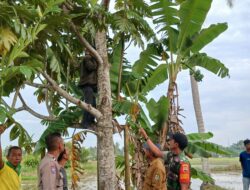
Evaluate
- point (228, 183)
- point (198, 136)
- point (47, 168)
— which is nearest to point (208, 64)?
point (198, 136)

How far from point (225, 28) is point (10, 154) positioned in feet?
13.2

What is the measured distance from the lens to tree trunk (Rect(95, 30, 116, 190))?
493 cm

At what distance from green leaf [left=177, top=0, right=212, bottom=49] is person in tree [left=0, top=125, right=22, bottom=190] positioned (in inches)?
130

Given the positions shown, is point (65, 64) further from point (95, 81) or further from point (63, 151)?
point (63, 151)

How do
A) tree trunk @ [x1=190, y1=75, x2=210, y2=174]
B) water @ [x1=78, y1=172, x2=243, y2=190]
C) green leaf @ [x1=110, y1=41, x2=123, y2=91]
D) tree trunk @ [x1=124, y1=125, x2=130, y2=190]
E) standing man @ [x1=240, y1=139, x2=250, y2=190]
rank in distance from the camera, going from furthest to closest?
1. water @ [x1=78, y1=172, x2=243, y2=190]
2. tree trunk @ [x1=190, y1=75, x2=210, y2=174]
3. standing man @ [x1=240, y1=139, x2=250, y2=190]
4. green leaf @ [x1=110, y1=41, x2=123, y2=91]
5. tree trunk @ [x1=124, y1=125, x2=130, y2=190]

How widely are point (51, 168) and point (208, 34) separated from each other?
3858 mm

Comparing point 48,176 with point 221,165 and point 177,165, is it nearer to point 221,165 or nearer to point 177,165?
point 177,165

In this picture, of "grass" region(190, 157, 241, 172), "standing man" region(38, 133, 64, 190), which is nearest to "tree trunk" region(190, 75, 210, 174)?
"grass" region(190, 157, 241, 172)

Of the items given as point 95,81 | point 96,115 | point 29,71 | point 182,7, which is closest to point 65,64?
point 95,81

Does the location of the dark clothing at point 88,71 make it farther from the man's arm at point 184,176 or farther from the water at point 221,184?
the water at point 221,184

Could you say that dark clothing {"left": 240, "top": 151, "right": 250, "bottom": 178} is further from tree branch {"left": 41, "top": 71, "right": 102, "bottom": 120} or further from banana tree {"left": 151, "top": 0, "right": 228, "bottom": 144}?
tree branch {"left": 41, "top": 71, "right": 102, "bottom": 120}

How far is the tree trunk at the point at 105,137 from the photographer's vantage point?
16.2ft

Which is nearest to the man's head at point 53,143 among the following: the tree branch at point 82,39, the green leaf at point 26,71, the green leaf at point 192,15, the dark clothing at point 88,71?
the green leaf at point 26,71

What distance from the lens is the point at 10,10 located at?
344cm
